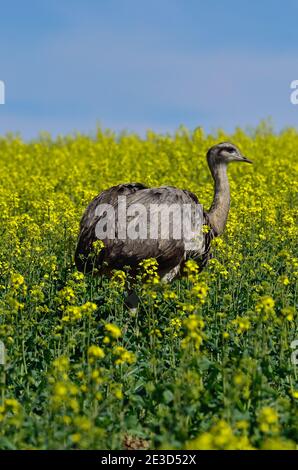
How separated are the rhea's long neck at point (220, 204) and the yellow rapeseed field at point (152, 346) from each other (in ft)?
0.80

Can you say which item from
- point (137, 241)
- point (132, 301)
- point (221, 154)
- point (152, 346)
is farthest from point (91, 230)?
point (221, 154)

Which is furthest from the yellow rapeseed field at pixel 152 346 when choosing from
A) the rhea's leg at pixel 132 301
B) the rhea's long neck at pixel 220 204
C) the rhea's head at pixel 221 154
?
the rhea's head at pixel 221 154

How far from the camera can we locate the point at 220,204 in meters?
11.2

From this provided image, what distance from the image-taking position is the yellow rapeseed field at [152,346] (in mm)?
5828

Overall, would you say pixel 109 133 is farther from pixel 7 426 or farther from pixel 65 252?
pixel 7 426

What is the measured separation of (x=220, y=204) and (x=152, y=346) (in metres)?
4.24

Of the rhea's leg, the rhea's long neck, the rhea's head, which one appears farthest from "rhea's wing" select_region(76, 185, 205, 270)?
the rhea's head

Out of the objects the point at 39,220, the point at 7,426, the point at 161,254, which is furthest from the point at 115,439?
the point at 39,220

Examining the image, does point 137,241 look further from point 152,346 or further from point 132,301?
point 152,346

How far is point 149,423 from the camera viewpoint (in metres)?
6.66

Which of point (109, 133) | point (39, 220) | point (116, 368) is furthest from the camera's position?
point (109, 133)

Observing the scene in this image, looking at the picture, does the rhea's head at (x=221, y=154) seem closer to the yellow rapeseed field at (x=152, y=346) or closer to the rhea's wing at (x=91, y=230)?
the yellow rapeseed field at (x=152, y=346)

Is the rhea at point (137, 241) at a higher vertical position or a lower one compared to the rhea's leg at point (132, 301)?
higher

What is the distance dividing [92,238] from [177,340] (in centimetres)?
158
